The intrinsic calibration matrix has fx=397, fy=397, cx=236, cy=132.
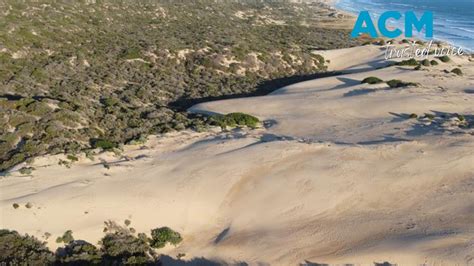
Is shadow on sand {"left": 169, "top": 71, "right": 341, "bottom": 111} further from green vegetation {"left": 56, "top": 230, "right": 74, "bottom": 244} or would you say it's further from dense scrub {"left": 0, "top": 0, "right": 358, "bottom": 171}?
green vegetation {"left": 56, "top": 230, "right": 74, "bottom": 244}

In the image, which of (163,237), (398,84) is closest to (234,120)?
(163,237)

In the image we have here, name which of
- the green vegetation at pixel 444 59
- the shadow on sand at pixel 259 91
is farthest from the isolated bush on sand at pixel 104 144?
the green vegetation at pixel 444 59

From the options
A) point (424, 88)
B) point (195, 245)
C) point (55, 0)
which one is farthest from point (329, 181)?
point (55, 0)

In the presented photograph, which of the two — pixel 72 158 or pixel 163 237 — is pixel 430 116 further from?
pixel 72 158

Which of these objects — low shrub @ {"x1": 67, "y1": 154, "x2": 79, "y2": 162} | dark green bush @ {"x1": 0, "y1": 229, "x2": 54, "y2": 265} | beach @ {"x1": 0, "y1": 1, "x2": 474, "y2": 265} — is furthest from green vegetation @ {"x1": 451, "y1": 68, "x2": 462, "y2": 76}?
dark green bush @ {"x1": 0, "y1": 229, "x2": 54, "y2": 265}

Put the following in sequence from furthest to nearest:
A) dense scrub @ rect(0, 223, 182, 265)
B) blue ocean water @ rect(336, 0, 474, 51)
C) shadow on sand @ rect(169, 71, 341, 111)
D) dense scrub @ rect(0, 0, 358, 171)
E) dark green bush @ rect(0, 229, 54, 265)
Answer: blue ocean water @ rect(336, 0, 474, 51)
shadow on sand @ rect(169, 71, 341, 111)
dense scrub @ rect(0, 0, 358, 171)
dense scrub @ rect(0, 223, 182, 265)
dark green bush @ rect(0, 229, 54, 265)

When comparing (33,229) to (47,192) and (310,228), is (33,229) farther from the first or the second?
(310,228)

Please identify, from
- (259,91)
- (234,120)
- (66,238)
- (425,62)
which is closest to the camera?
(66,238)
